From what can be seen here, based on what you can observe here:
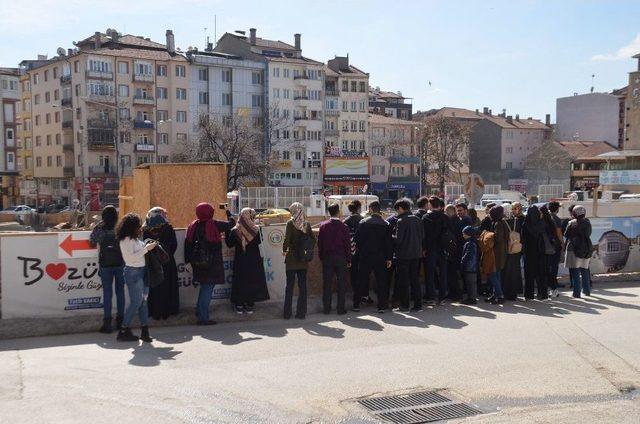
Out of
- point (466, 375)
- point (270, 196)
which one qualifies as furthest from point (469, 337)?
point (270, 196)

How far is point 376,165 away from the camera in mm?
92812

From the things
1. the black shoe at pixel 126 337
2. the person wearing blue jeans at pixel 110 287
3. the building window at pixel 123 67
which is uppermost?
the building window at pixel 123 67

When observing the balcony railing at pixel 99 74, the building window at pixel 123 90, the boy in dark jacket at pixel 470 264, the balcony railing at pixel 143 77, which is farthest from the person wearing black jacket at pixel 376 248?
the balcony railing at pixel 143 77

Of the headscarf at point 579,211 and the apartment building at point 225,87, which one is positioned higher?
the apartment building at point 225,87

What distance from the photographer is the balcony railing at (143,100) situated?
7656 centimetres

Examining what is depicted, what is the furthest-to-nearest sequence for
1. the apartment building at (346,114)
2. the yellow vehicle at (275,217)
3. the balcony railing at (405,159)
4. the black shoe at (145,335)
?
the balcony railing at (405,159), the apartment building at (346,114), the yellow vehicle at (275,217), the black shoe at (145,335)

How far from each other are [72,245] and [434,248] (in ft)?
19.0

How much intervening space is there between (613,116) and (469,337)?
108001 millimetres

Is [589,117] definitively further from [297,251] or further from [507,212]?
[297,251]

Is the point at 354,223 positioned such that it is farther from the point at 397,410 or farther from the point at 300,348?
the point at 397,410

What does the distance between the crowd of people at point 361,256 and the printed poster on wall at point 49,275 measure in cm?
47

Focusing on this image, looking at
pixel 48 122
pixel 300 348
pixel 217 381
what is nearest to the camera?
pixel 217 381

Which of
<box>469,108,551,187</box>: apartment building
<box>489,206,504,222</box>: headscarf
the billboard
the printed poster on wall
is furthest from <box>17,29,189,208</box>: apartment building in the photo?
<box>489,206,504,222</box>: headscarf

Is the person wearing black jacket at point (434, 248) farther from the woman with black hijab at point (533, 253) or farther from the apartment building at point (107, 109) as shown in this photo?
the apartment building at point (107, 109)
